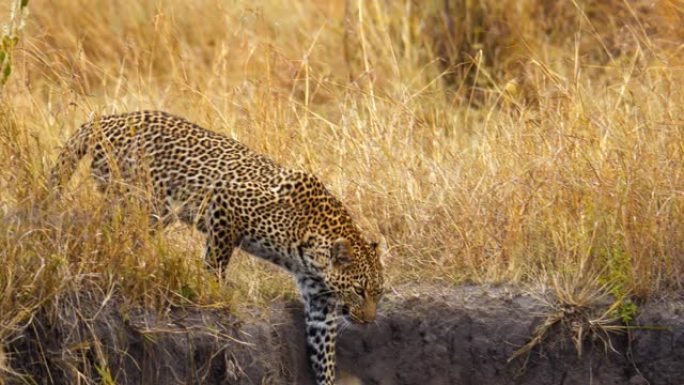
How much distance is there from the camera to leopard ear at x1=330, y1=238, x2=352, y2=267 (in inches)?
242

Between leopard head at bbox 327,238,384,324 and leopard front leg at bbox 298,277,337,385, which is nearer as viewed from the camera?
leopard head at bbox 327,238,384,324

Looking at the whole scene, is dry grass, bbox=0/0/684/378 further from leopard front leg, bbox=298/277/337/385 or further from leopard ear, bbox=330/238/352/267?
leopard ear, bbox=330/238/352/267

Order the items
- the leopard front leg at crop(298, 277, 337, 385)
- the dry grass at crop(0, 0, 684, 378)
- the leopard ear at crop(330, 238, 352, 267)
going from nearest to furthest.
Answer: the dry grass at crop(0, 0, 684, 378)
the leopard ear at crop(330, 238, 352, 267)
the leopard front leg at crop(298, 277, 337, 385)

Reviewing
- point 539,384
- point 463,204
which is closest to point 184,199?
point 463,204

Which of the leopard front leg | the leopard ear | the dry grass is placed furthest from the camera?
the leopard front leg

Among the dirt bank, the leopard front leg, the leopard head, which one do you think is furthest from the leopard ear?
the dirt bank

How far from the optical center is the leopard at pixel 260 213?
6199mm

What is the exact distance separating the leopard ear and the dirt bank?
405 mm

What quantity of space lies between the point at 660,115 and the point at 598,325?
4.63 ft

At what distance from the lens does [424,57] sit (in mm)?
9586

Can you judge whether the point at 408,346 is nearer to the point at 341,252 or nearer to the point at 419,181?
the point at 341,252

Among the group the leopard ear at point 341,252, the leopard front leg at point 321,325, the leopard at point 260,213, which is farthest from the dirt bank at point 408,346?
the leopard ear at point 341,252

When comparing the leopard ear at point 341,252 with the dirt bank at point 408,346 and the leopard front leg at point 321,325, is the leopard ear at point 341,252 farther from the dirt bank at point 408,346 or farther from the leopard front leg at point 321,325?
the dirt bank at point 408,346

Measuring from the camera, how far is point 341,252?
616cm
